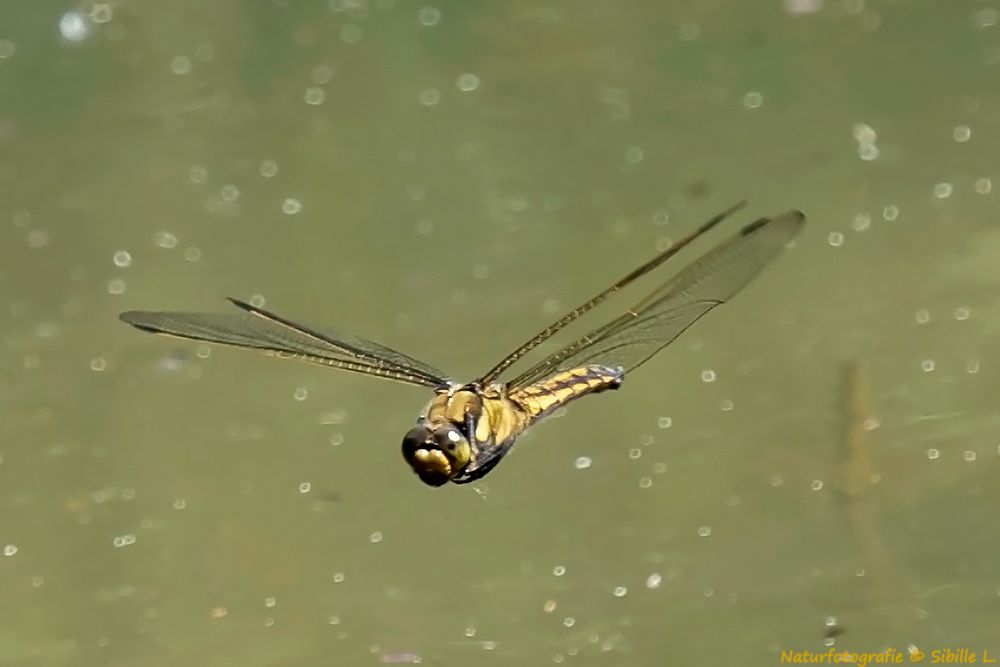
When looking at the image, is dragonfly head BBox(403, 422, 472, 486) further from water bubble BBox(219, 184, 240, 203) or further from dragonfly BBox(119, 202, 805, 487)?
water bubble BBox(219, 184, 240, 203)

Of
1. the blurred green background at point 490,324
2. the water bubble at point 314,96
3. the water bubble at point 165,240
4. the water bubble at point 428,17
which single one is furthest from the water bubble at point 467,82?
the water bubble at point 165,240

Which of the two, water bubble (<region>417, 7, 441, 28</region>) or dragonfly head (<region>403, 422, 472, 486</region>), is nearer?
dragonfly head (<region>403, 422, 472, 486</region>)

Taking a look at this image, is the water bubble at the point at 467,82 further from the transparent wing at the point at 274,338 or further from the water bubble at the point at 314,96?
the transparent wing at the point at 274,338

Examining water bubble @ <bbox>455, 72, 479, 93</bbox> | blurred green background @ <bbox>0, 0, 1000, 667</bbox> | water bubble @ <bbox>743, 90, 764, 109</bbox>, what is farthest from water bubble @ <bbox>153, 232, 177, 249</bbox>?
water bubble @ <bbox>743, 90, 764, 109</bbox>

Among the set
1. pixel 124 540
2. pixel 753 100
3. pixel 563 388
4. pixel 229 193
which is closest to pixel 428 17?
pixel 229 193

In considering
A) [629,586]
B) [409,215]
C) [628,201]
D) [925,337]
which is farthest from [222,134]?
[925,337]

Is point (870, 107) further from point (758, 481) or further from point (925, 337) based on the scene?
point (758, 481)
